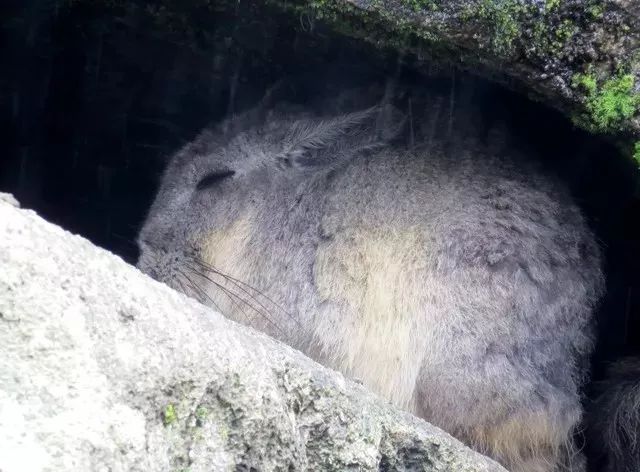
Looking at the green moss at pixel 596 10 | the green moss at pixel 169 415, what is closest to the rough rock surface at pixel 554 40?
the green moss at pixel 596 10

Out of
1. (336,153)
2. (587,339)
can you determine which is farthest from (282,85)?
(587,339)

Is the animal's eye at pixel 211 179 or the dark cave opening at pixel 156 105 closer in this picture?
the dark cave opening at pixel 156 105

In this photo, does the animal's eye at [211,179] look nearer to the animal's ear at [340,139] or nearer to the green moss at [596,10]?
the animal's ear at [340,139]

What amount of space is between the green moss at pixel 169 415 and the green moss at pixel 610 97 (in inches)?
52.2

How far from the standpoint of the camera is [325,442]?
184 cm

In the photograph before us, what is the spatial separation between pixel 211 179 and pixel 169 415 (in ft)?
5.59

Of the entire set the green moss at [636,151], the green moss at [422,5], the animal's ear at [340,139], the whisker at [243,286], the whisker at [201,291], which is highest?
the green moss at [422,5]

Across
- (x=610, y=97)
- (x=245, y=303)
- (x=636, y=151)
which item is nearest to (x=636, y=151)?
(x=636, y=151)

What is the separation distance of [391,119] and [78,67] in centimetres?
135

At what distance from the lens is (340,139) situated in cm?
299

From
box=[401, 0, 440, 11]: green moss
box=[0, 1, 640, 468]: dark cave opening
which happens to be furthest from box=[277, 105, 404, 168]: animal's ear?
box=[401, 0, 440, 11]: green moss

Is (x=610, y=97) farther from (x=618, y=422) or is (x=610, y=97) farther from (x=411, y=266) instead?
(x=618, y=422)

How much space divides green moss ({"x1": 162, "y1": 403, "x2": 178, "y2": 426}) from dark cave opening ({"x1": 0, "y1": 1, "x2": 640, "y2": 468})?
1.64 m

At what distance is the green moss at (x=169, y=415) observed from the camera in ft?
4.83
